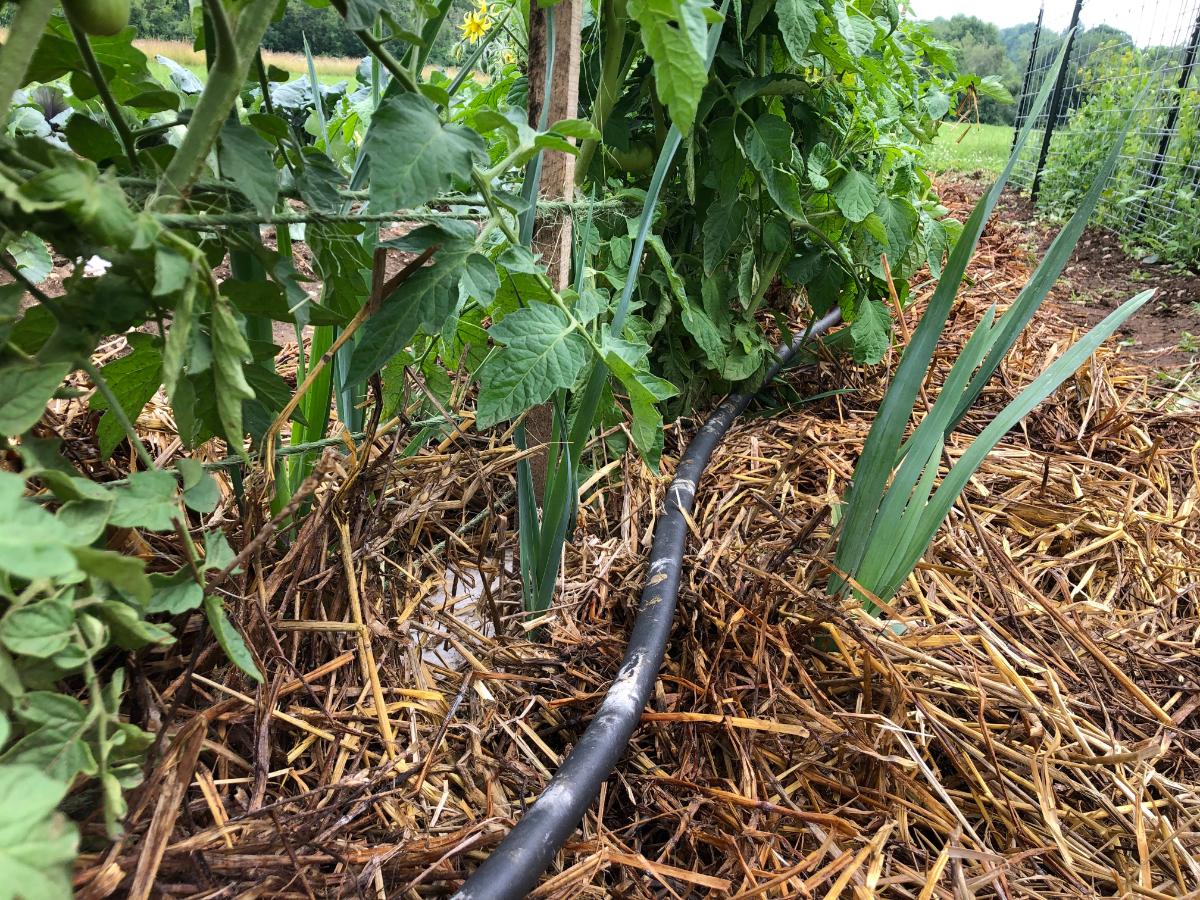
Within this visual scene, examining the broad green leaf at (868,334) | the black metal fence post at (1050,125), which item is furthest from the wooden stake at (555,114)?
the black metal fence post at (1050,125)

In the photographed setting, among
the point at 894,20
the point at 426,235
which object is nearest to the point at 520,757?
the point at 426,235

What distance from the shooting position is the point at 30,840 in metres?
0.31

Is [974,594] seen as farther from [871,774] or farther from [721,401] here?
[721,401]

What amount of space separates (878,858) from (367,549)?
63 centimetres

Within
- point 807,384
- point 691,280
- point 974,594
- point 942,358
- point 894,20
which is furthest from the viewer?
point 942,358

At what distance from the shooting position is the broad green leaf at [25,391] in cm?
40

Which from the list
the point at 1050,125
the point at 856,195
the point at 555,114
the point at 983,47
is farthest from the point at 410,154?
the point at 983,47

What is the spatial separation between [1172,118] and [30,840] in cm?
653

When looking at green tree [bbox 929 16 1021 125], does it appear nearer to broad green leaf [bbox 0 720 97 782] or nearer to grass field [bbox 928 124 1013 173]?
grass field [bbox 928 124 1013 173]

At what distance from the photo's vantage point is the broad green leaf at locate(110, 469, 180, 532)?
0.43m

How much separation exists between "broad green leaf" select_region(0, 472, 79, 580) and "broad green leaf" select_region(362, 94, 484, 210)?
27 cm

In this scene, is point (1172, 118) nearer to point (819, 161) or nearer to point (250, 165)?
point (819, 161)

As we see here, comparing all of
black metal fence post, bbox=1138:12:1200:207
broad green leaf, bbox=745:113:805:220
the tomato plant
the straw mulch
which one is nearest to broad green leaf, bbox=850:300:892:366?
the tomato plant

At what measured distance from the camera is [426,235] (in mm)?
660
